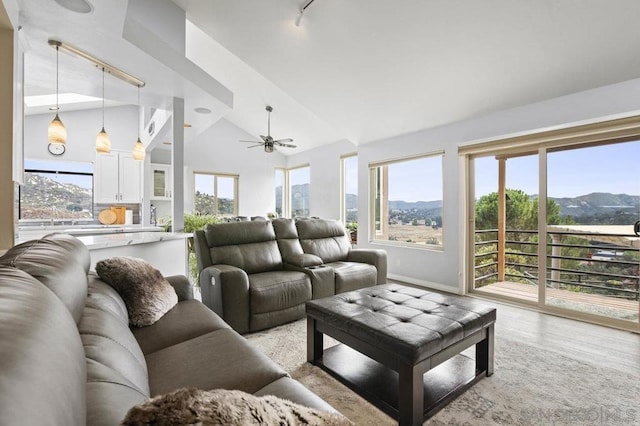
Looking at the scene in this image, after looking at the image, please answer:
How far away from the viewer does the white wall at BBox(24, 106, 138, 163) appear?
5.34m

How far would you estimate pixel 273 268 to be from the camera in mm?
3395

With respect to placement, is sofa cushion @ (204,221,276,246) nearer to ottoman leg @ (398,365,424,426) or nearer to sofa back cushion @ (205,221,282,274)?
sofa back cushion @ (205,221,282,274)

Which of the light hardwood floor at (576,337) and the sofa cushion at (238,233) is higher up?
the sofa cushion at (238,233)

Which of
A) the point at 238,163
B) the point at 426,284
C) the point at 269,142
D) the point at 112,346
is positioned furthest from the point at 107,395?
the point at 238,163

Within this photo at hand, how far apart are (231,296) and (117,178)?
16.2ft

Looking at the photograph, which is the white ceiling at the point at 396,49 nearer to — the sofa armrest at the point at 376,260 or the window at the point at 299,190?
the sofa armrest at the point at 376,260

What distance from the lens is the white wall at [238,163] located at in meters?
7.38

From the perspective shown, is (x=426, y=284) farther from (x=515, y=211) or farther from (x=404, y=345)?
(x=404, y=345)

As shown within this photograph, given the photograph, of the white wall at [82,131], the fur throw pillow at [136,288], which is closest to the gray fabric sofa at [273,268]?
the fur throw pillow at [136,288]

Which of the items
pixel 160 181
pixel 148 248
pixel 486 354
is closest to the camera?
pixel 486 354

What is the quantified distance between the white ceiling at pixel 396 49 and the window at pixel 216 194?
137 inches

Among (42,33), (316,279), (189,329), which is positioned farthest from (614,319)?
(42,33)

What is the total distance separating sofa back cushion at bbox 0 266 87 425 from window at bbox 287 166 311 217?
7.27 meters

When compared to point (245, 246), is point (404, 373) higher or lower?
lower
